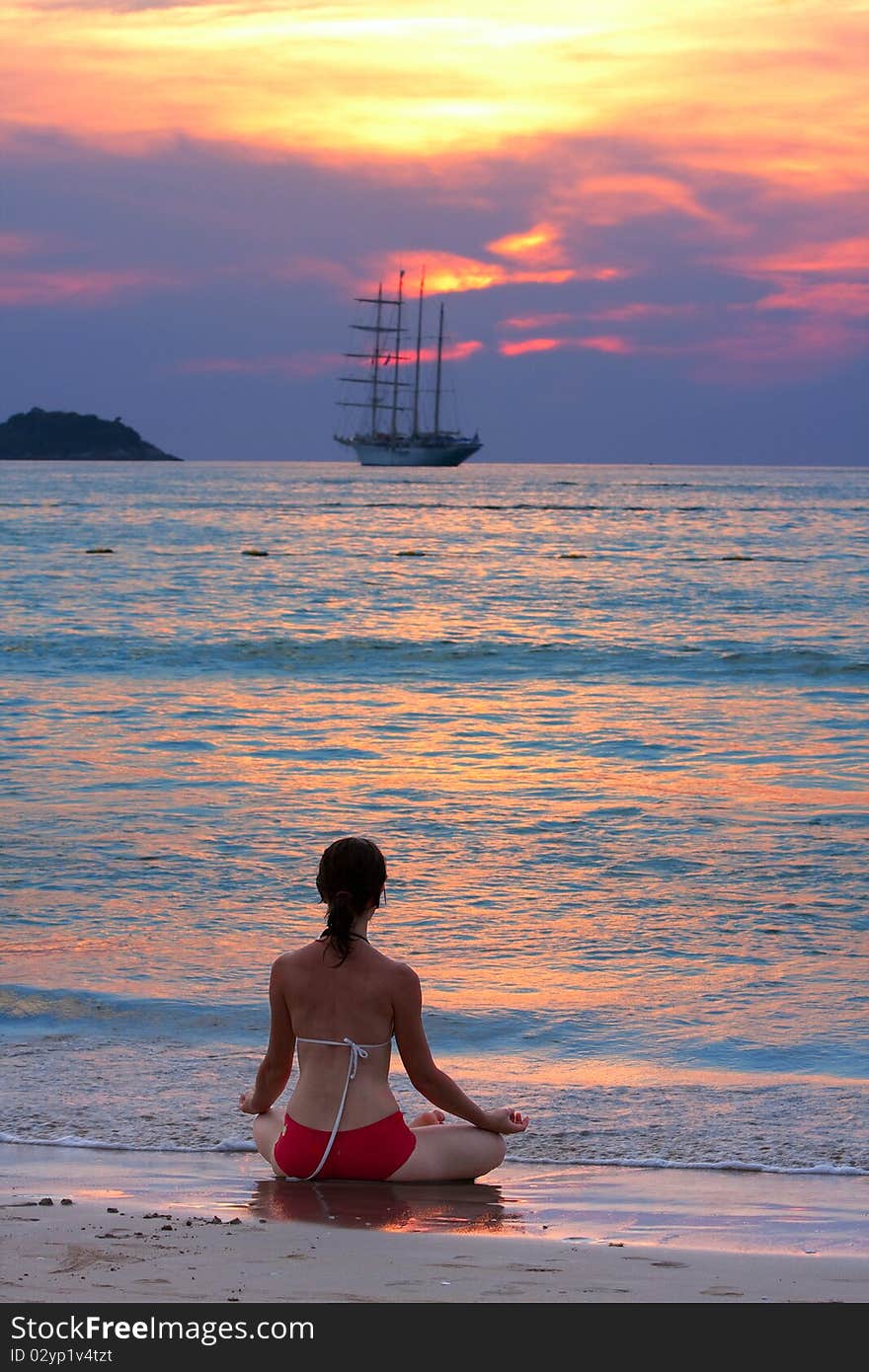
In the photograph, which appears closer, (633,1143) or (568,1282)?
(568,1282)

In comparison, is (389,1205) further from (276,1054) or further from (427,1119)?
(276,1054)

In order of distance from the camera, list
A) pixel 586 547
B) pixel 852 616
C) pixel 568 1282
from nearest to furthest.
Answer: pixel 568 1282
pixel 852 616
pixel 586 547

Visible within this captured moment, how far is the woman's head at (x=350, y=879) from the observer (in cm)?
Answer: 415

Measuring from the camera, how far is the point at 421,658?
24469 millimetres

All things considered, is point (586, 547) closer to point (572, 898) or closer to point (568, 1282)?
point (572, 898)

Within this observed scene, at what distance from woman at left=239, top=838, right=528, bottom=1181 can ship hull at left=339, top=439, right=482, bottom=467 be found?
162079mm

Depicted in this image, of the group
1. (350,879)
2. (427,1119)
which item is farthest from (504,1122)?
(350,879)

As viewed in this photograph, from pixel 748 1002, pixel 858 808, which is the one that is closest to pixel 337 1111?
pixel 748 1002

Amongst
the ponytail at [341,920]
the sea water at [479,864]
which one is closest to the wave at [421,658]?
the sea water at [479,864]

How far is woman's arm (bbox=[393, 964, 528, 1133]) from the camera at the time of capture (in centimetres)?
432

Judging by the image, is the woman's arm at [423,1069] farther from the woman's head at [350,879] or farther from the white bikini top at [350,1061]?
the woman's head at [350,879]

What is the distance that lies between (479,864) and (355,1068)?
5.04 meters

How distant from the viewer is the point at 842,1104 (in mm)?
5285
